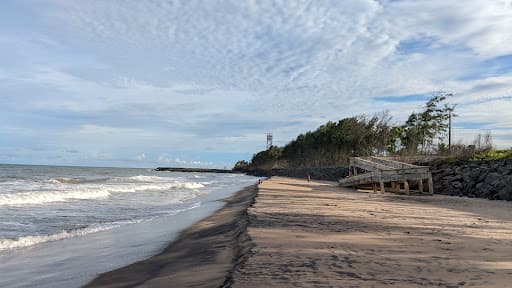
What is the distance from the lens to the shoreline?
5.15 m

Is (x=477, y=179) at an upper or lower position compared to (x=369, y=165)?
lower

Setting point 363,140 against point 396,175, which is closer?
point 396,175

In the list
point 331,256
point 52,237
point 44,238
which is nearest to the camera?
point 331,256

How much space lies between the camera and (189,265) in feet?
20.1

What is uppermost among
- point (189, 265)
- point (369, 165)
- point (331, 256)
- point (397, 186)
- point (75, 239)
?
point (369, 165)

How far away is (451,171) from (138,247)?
2115cm

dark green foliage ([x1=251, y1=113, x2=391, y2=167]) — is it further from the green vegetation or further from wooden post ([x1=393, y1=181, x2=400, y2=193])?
wooden post ([x1=393, y1=181, x2=400, y2=193])

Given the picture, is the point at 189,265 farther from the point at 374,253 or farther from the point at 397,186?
the point at 397,186

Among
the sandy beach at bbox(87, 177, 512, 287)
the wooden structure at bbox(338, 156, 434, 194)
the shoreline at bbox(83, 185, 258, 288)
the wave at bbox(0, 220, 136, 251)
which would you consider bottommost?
the wave at bbox(0, 220, 136, 251)

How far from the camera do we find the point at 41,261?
741 centimetres

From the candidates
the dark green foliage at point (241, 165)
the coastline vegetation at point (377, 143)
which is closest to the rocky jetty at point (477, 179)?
the coastline vegetation at point (377, 143)

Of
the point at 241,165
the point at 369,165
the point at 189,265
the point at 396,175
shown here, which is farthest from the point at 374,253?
the point at 241,165

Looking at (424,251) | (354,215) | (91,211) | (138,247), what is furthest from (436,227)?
(91,211)

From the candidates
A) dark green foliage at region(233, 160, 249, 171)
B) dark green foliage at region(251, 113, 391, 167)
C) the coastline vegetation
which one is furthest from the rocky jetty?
dark green foliage at region(233, 160, 249, 171)
